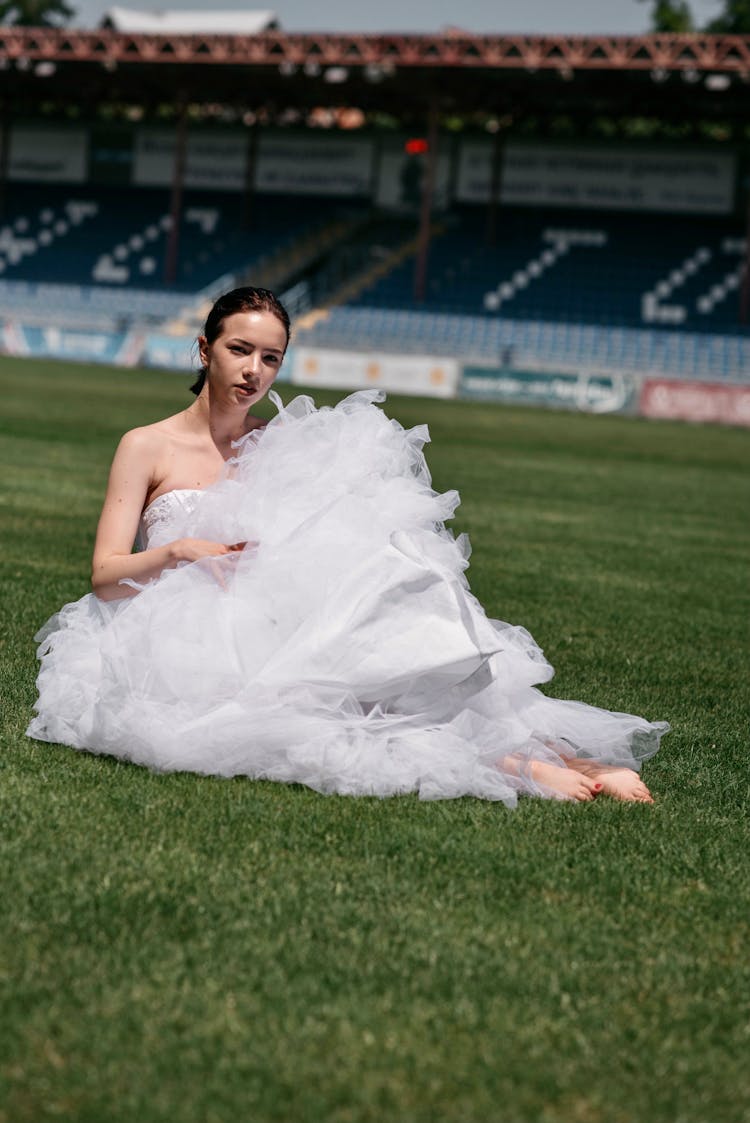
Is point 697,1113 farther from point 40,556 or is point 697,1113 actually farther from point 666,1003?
point 40,556

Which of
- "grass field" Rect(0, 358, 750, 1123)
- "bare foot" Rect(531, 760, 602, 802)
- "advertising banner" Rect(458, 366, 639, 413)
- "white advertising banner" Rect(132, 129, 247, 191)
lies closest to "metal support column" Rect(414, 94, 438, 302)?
"advertising banner" Rect(458, 366, 639, 413)

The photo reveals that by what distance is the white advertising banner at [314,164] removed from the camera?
162 feet

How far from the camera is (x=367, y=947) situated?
3195 mm

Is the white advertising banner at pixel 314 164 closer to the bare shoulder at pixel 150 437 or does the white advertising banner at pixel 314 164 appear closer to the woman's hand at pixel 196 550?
the bare shoulder at pixel 150 437

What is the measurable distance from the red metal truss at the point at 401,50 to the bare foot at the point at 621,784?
36.3 m

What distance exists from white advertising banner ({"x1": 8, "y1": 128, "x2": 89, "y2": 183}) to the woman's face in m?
51.3

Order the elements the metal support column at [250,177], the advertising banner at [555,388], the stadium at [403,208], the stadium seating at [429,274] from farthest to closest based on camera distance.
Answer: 1. the metal support column at [250,177]
2. the stadium seating at [429,274]
3. the stadium at [403,208]
4. the advertising banner at [555,388]

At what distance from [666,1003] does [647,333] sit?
38380 millimetres

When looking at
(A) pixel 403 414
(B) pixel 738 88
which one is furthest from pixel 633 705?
(B) pixel 738 88

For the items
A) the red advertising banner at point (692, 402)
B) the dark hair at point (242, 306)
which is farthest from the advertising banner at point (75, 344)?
the dark hair at point (242, 306)

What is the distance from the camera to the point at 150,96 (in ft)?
160

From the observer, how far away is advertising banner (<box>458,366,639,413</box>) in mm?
34469

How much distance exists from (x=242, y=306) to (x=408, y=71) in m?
39.6

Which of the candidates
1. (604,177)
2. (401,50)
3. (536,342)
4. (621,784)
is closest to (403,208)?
(604,177)
